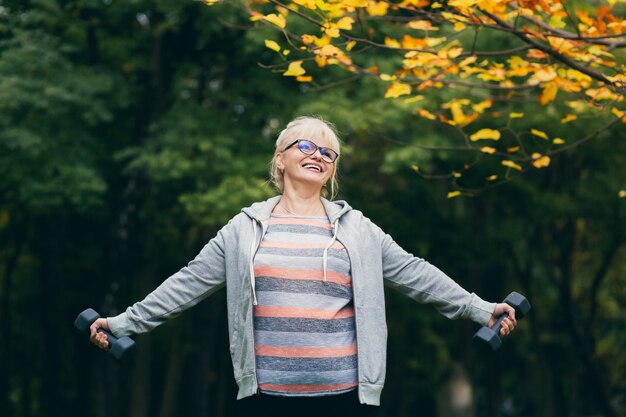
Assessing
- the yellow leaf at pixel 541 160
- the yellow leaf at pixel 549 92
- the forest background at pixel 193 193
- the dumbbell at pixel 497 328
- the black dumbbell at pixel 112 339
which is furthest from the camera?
the forest background at pixel 193 193

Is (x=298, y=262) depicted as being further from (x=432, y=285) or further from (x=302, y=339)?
(x=432, y=285)

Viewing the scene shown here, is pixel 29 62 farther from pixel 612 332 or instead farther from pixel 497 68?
pixel 612 332

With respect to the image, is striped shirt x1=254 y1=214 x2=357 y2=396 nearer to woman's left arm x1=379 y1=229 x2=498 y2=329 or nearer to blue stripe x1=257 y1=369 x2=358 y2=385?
blue stripe x1=257 y1=369 x2=358 y2=385

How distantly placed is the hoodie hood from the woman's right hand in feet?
2.32

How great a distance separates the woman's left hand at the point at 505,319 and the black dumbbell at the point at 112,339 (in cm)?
134

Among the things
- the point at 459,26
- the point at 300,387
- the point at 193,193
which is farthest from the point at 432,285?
the point at 193,193

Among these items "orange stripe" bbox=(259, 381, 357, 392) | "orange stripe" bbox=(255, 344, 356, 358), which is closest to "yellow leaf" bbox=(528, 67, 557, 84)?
"orange stripe" bbox=(255, 344, 356, 358)

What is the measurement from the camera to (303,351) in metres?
3.48

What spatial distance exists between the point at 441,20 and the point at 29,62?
9359mm

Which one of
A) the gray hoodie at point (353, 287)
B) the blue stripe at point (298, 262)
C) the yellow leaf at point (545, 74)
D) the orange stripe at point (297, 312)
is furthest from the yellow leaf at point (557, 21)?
the orange stripe at point (297, 312)

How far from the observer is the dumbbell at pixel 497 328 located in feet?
11.8

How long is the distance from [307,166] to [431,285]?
0.65 meters

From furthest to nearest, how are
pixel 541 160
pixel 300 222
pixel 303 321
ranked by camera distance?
pixel 541 160, pixel 300 222, pixel 303 321

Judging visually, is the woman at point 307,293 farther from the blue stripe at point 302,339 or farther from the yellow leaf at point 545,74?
the yellow leaf at point 545,74
